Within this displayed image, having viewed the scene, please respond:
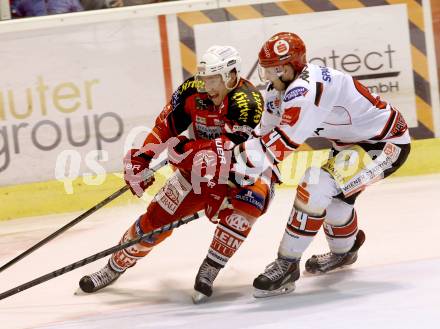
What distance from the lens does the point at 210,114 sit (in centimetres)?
433

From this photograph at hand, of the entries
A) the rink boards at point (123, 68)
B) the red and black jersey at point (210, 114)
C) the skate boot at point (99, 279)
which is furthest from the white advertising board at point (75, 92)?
the skate boot at point (99, 279)

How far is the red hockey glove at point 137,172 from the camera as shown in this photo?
4.36 m

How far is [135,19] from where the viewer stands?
6.24 meters

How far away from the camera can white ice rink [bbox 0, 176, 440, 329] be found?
371 centimetres

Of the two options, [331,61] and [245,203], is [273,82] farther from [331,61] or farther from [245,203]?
[331,61]

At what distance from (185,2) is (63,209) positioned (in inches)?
61.4

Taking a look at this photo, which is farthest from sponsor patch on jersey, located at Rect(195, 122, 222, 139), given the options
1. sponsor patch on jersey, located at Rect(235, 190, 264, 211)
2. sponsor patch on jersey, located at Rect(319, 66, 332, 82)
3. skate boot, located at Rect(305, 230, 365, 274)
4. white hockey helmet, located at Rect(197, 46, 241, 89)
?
skate boot, located at Rect(305, 230, 365, 274)

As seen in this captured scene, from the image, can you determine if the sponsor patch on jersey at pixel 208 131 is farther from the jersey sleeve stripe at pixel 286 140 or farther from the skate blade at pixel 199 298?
the skate blade at pixel 199 298

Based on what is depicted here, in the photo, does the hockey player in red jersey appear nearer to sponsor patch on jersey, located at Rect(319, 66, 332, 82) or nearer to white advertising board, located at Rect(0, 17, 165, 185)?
sponsor patch on jersey, located at Rect(319, 66, 332, 82)

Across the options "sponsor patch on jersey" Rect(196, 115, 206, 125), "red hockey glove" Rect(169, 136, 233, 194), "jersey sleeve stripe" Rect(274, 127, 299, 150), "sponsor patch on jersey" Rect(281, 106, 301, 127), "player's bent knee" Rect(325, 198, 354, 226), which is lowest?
"player's bent knee" Rect(325, 198, 354, 226)

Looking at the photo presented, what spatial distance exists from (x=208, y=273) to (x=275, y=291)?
0.98ft

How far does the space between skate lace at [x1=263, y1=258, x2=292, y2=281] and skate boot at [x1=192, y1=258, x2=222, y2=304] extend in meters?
0.22

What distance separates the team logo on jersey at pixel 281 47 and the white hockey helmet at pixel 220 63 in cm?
30

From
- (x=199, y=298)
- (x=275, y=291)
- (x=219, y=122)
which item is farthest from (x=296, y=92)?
(x=199, y=298)
